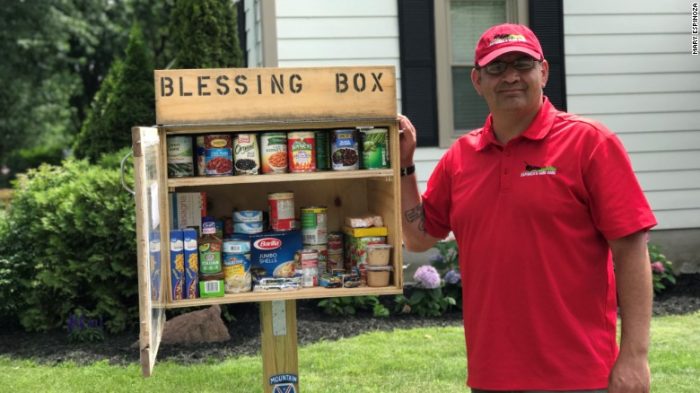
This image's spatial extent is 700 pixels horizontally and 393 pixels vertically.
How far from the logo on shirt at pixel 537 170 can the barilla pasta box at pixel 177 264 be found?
1362 millimetres

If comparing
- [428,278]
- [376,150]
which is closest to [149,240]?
[376,150]

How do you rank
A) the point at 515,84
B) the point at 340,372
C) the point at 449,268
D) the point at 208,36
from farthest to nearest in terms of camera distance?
the point at 208,36, the point at 449,268, the point at 340,372, the point at 515,84

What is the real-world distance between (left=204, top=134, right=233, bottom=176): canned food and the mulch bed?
8.80ft

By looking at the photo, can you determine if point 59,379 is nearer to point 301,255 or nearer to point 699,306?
point 301,255

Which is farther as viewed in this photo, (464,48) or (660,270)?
(464,48)

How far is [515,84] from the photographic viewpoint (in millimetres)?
2707

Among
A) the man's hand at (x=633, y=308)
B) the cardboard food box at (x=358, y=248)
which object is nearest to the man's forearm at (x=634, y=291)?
the man's hand at (x=633, y=308)

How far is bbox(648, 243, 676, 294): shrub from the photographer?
7667mm

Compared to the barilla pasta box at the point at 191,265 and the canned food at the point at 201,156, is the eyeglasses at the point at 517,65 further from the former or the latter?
the barilla pasta box at the point at 191,265

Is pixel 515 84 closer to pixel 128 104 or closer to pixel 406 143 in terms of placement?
pixel 406 143

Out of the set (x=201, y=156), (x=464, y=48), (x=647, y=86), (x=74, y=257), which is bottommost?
(x=74, y=257)

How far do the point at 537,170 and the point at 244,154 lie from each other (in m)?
1.22

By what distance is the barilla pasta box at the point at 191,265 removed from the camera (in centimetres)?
325

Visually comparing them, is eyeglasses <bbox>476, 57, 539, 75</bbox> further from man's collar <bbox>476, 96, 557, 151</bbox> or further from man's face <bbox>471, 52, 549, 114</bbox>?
man's collar <bbox>476, 96, 557, 151</bbox>
